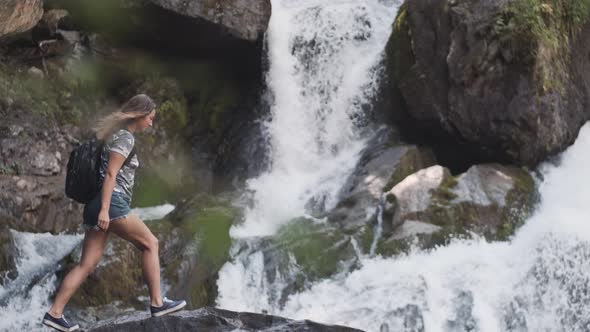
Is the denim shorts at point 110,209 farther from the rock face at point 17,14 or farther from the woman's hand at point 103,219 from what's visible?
the rock face at point 17,14

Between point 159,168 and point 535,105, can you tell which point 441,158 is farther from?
point 159,168

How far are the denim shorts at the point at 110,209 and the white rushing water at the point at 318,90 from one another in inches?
261

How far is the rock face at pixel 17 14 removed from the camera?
956 cm

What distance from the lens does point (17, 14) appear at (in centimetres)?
992

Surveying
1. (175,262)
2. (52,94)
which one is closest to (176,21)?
(52,94)

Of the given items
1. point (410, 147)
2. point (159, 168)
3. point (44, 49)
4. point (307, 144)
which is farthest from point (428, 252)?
point (44, 49)

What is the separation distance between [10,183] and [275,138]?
4.72 metres

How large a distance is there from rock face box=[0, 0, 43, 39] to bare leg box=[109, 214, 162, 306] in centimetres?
498

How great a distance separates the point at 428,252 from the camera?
994cm

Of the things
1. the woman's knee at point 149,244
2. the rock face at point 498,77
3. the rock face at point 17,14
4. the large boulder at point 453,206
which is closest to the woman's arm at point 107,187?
the woman's knee at point 149,244

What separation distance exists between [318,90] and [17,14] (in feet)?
18.7

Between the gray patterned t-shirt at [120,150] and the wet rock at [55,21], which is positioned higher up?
the gray patterned t-shirt at [120,150]

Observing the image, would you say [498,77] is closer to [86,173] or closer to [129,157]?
[129,157]

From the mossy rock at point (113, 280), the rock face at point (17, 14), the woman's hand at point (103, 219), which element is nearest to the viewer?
the woman's hand at point (103, 219)
